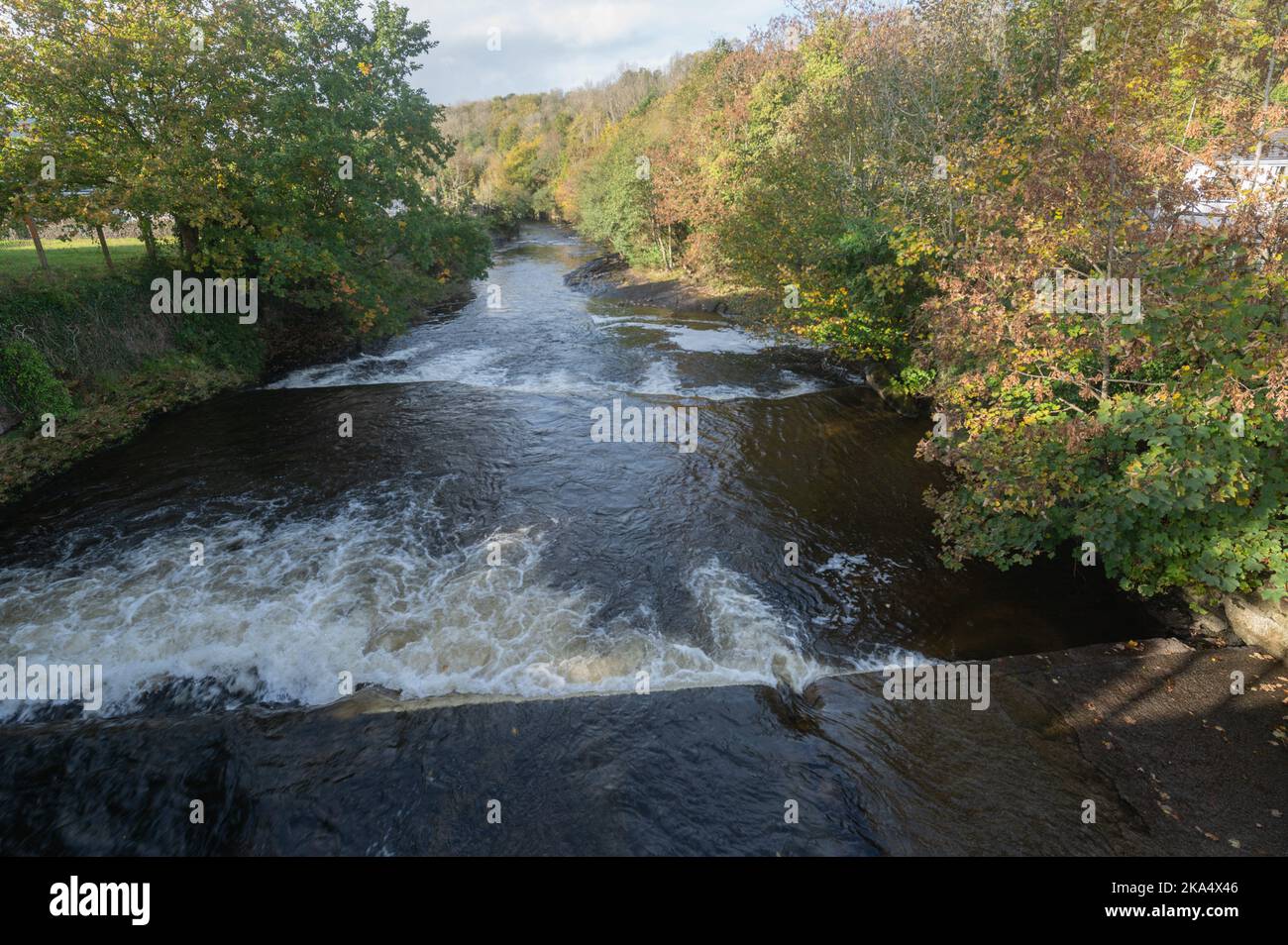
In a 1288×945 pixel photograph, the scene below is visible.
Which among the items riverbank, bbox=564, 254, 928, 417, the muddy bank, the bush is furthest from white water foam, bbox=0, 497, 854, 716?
riverbank, bbox=564, 254, 928, 417

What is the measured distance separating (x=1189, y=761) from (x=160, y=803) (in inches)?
412

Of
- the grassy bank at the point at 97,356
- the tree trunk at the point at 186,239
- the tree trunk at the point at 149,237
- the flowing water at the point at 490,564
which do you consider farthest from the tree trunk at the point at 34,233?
Answer: the flowing water at the point at 490,564

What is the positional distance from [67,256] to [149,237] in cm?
356

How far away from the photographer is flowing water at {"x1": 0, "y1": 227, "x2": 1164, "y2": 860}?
8.15 m

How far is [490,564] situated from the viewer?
33.4 ft

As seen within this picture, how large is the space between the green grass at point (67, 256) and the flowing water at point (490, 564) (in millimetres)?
5315

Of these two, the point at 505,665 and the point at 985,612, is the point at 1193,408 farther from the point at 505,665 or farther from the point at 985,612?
the point at 505,665

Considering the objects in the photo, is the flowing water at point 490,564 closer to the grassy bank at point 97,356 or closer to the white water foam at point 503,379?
the grassy bank at point 97,356

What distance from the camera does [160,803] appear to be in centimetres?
610

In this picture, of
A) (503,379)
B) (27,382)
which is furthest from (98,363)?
(503,379)

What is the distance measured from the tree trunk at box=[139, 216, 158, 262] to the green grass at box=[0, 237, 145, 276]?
0.81 metres

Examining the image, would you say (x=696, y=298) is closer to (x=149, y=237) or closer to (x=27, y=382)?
(x=149, y=237)

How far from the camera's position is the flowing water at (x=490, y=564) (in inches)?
321
